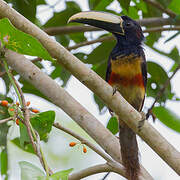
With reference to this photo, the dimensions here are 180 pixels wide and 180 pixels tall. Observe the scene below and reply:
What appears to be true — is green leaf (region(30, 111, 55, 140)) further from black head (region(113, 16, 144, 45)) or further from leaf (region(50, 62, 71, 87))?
black head (region(113, 16, 144, 45))

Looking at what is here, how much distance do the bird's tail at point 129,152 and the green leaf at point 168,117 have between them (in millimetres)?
275

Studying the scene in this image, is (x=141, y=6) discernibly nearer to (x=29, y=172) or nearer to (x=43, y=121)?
(x=43, y=121)

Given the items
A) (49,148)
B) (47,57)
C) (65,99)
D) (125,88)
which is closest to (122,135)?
(125,88)

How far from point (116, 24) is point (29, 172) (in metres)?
2.09

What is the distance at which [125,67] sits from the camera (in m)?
3.54

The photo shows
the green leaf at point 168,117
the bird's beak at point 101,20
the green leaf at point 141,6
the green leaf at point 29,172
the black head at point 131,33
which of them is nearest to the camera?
the green leaf at point 29,172

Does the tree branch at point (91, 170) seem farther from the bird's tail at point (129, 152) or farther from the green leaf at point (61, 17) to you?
the green leaf at point (61, 17)

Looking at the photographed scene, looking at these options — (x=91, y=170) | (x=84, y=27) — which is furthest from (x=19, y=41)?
(x=84, y=27)

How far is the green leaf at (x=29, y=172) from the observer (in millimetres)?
1640

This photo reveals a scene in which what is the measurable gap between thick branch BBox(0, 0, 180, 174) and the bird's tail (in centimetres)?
33

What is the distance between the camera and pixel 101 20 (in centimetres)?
317

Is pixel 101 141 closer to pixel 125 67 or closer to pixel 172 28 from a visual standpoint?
pixel 125 67

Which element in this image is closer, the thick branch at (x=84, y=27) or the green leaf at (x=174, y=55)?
the thick branch at (x=84, y=27)

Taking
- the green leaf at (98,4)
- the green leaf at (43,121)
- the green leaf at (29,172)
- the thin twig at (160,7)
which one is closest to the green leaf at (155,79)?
the thin twig at (160,7)
